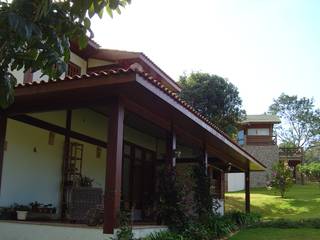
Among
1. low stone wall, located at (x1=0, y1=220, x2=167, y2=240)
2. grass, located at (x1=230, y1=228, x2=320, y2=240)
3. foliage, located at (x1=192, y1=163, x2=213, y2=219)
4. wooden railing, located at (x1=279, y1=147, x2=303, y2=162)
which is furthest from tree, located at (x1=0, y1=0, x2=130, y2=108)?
wooden railing, located at (x1=279, y1=147, x2=303, y2=162)

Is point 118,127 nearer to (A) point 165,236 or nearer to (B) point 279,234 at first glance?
(A) point 165,236

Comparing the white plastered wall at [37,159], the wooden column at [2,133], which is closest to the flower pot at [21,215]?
the white plastered wall at [37,159]

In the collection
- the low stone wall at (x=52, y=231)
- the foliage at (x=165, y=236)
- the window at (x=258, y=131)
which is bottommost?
the foliage at (x=165, y=236)

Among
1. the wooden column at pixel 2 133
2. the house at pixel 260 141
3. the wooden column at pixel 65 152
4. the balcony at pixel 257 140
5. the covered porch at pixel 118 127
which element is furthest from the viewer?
the balcony at pixel 257 140

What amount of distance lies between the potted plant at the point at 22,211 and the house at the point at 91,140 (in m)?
0.30

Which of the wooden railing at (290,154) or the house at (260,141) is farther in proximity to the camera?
the wooden railing at (290,154)

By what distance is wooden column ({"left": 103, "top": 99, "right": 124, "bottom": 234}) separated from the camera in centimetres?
809

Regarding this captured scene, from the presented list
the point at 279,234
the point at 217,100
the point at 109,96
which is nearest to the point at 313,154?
the point at 217,100

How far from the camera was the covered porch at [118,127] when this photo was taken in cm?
820

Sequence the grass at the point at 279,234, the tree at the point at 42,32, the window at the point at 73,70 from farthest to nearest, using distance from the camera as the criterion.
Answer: the window at the point at 73,70 < the grass at the point at 279,234 < the tree at the point at 42,32

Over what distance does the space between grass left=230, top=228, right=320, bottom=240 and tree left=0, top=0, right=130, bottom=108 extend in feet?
32.4

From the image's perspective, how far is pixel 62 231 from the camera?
860 centimetres

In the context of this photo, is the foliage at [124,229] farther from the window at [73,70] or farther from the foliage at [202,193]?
the window at [73,70]

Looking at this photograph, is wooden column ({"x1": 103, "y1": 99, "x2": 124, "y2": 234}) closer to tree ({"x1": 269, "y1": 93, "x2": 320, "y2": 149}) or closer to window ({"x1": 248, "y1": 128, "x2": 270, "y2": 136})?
window ({"x1": 248, "y1": 128, "x2": 270, "y2": 136})
